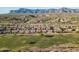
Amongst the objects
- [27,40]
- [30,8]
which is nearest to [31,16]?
[30,8]

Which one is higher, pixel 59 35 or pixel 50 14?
pixel 50 14

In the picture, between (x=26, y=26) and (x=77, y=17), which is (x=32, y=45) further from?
(x=77, y=17)

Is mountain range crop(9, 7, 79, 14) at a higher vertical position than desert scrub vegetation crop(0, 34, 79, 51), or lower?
higher

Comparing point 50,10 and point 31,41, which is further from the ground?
point 50,10

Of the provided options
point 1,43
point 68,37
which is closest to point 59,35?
point 68,37

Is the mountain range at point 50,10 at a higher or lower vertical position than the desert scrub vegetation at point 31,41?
higher
